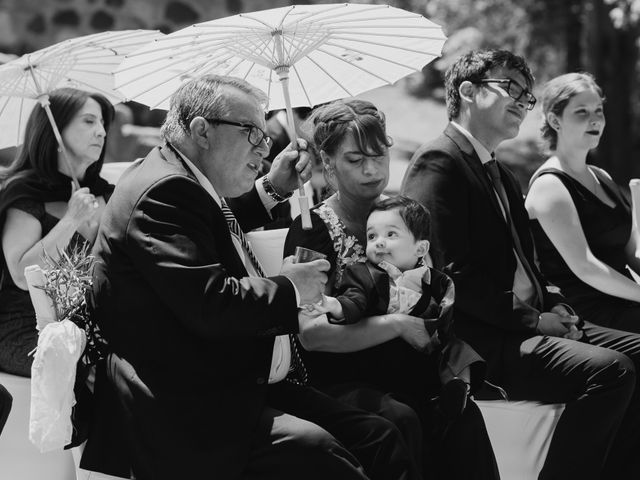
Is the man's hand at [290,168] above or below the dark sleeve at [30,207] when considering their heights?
above

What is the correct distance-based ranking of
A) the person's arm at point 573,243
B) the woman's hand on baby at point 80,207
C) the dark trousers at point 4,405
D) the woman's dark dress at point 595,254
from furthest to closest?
1. the woman's dark dress at point 595,254
2. the person's arm at point 573,243
3. the woman's hand on baby at point 80,207
4. the dark trousers at point 4,405

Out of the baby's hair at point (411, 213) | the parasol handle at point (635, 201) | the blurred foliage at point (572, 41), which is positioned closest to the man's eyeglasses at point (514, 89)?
the parasol handle at point (635, 201)

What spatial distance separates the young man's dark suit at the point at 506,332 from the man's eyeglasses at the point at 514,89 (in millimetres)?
300

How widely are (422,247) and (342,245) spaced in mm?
309

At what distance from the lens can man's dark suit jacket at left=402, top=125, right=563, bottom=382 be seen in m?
3.88

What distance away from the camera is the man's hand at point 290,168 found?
3672 mm

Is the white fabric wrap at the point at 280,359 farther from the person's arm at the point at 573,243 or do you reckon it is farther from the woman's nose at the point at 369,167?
the person's arm at the point at 573,243

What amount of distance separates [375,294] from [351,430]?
1.76ft

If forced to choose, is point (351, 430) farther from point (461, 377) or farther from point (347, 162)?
point (347, 162)

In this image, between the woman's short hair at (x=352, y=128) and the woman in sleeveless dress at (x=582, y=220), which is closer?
the woman's short hair at (x=352, y=128)

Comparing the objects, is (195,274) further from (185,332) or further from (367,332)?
(367,332)

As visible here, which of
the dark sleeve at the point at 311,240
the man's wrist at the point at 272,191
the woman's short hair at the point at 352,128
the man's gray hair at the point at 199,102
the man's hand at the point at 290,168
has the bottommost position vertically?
the dark sleeve at the point at 311,240

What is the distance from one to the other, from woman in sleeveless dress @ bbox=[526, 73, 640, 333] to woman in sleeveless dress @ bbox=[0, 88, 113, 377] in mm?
2094

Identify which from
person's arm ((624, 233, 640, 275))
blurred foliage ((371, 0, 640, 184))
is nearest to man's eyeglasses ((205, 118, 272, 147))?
person's arm ((624, 233, 640, 275))
